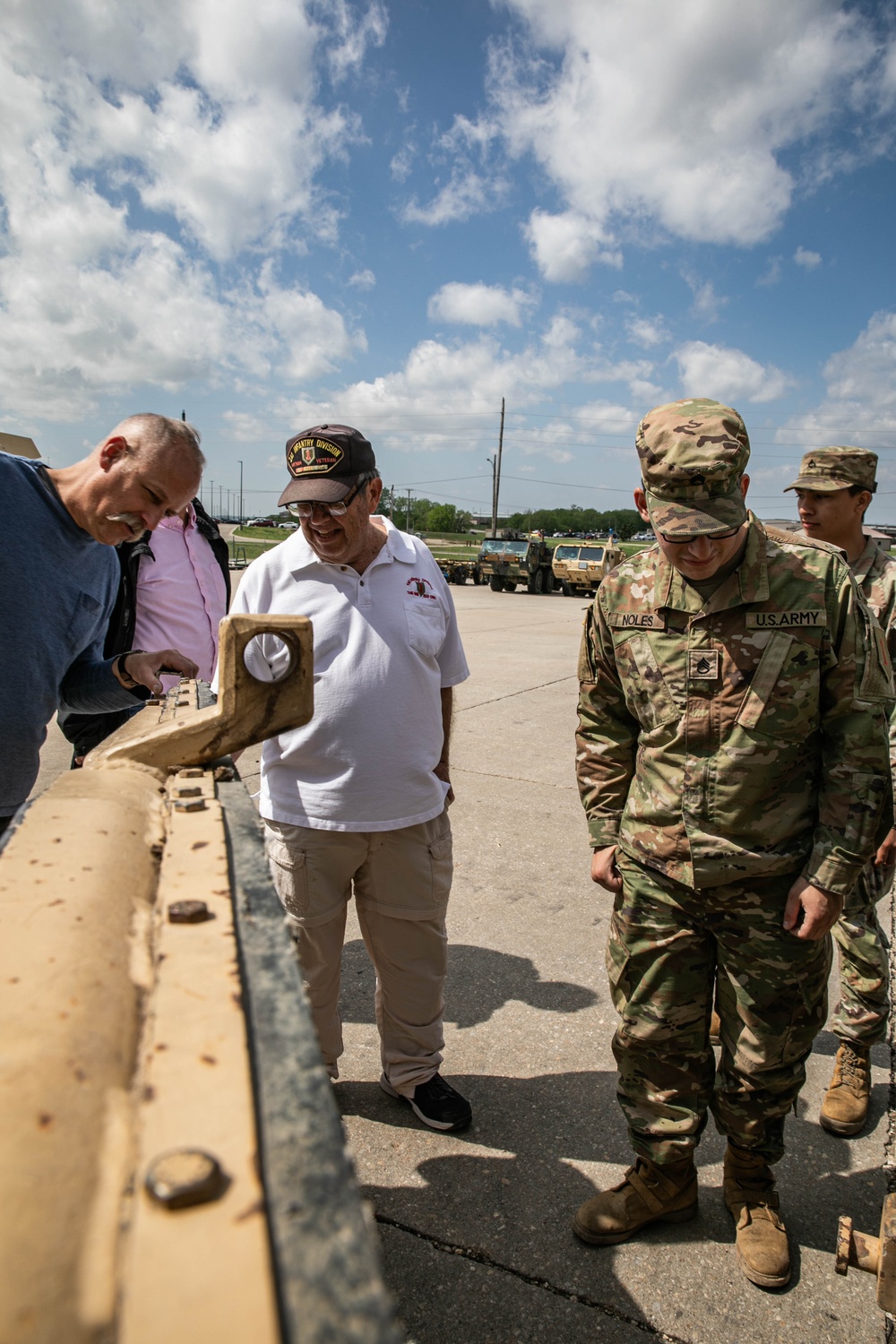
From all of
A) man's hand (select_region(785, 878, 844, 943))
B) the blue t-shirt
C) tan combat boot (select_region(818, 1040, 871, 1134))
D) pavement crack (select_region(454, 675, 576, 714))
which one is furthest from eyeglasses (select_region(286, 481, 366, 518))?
pavement crack (select_region(454, 675, 576, 714))

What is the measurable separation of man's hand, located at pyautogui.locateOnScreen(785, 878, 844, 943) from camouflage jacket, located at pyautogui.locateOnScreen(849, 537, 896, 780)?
1333 millimetres

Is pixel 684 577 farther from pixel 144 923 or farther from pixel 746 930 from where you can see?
pixel 144 923

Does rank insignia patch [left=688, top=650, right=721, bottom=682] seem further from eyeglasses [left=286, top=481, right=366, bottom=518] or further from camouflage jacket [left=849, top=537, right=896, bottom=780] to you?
camouflage jacket [left=849, top=537, right=896, bottom=780]

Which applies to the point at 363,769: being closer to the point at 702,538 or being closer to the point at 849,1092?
the point at 702,538

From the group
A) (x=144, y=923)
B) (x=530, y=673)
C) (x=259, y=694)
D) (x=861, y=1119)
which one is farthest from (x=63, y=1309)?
(x=530, y=673)

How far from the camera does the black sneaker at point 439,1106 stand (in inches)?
95.7

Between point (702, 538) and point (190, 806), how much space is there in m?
1.33

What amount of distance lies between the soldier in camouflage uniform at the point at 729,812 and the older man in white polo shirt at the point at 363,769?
0.56 metres

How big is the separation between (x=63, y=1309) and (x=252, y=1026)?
0.21 metres

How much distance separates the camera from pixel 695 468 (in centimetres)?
189

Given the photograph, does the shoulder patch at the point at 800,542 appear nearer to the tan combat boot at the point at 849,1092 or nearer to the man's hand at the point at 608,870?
the man's hand at the point at 608,870

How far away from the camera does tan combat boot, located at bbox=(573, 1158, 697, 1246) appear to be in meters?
2.06

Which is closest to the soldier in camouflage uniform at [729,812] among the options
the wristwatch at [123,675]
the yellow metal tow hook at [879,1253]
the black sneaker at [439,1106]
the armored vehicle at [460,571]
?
the yellow metal tow hook at [879,1253]

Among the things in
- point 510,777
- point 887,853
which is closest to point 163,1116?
point 887,853
